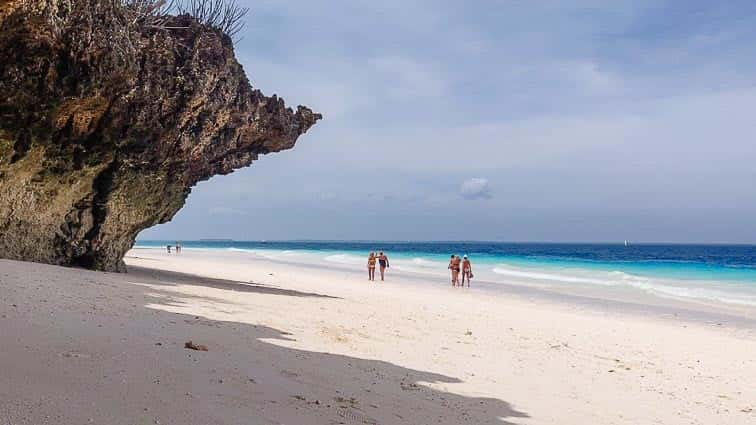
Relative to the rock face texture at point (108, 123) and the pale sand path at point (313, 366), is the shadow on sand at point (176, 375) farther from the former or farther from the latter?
the rock face texture at point (108, 123)

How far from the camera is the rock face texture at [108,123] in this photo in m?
9.20

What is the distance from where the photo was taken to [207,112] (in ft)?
41.7

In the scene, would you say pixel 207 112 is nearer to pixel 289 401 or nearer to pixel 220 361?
pixel 220 361

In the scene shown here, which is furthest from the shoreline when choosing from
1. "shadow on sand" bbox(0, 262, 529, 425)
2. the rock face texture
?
"shadow on sand" bbox(0, 262, 529, 425)

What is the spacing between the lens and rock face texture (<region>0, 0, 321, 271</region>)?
9.20 m

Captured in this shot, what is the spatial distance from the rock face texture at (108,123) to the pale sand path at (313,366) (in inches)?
124

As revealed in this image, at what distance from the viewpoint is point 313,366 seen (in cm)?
559

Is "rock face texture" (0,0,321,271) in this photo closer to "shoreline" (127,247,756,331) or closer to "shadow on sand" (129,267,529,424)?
"shadow on sand" (129,267,529,424)

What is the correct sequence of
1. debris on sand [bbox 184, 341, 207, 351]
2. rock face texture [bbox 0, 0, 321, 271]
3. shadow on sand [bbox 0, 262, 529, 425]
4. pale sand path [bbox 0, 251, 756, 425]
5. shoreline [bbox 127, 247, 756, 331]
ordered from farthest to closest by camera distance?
shoreline [bbox 127, 247, 756, 331] < rock face texture [bbox 0, 0, 321, 271] < debris on sand [bbox 184, 341, 207, 351] < pale sand path [bbox 0, 251, 756, 425] < shadow on sand [bbox 0, 262, 529, 425]

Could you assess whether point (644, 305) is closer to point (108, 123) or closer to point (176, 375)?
point (108, 123)

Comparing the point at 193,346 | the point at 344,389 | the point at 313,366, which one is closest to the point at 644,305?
the point at 313,366

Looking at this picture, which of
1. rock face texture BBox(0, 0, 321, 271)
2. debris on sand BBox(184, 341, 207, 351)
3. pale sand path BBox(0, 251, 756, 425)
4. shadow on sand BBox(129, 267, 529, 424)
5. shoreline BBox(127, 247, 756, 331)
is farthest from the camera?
shoreline BBox(127, 247, 756, 331)

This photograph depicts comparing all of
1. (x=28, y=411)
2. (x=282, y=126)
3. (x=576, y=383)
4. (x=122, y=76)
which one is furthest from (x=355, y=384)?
(x=282, y=126)

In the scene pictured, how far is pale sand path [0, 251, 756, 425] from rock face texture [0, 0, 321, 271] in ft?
10.4
